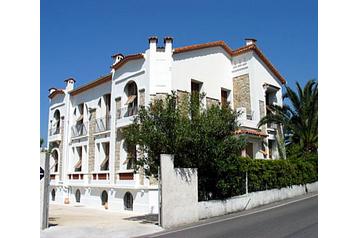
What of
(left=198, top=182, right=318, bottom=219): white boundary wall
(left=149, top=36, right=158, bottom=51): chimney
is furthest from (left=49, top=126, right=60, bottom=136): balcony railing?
(left=198, top=182, right=318, bottom=219): white boundary wall

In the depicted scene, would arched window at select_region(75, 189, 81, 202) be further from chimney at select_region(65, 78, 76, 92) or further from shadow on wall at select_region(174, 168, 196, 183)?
shadow on wall at select_region(174, 168, 196, 183)

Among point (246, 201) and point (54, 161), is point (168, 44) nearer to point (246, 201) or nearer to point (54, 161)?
point (246, 201)

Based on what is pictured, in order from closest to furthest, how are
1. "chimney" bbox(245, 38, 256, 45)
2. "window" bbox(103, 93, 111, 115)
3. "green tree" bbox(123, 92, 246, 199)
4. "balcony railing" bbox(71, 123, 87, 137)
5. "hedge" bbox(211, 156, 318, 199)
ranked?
"green tree" bbox(123, 92, 246, 199), "hedge" bbox(211, 156, 318, 199), "window" bbox(103, 93, 111, 115), "chimney" bbox(245, 38, 256, 45), "balcony railing" bbox(71, 123, 87, 137)

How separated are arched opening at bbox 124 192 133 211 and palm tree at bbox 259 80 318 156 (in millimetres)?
8678

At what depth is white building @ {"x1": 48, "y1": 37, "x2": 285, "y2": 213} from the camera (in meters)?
17.2

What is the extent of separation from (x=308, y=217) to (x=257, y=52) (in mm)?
12869

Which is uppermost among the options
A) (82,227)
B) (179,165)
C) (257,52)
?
(257,52)

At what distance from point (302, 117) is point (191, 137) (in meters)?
11.7

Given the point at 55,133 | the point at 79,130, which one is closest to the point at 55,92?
the point at 55,133

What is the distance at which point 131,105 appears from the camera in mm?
18609

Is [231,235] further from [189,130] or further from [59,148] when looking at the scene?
[59,148]
